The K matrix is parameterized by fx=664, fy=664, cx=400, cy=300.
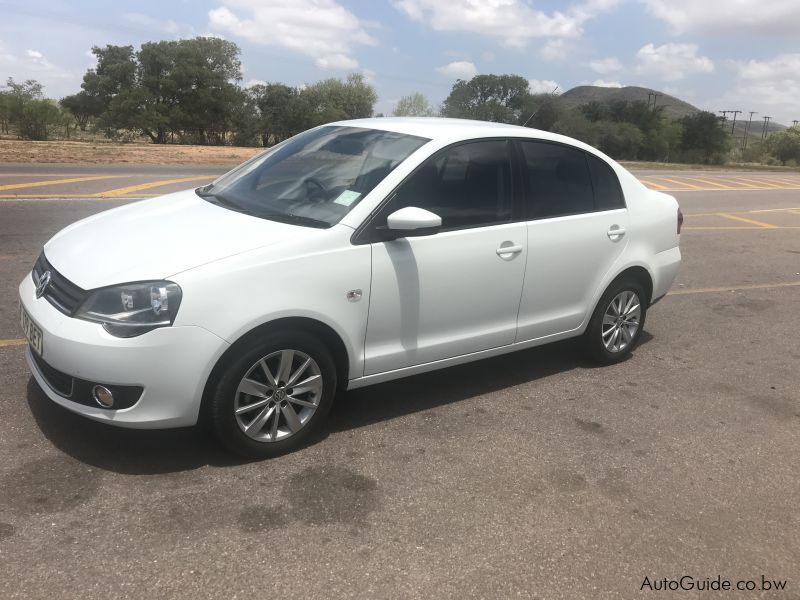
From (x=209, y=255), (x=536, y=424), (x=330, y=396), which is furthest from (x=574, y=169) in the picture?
(x=209, y=255)

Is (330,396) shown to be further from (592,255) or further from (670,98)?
(670,98)

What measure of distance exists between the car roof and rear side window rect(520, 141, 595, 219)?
0.09m

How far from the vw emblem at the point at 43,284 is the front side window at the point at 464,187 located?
177 centimetres

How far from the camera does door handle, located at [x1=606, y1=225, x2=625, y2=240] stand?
4.69 meters

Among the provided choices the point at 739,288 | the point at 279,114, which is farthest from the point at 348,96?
the point at 739,288

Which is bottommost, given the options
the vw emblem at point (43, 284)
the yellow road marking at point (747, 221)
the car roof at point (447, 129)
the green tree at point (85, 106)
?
the yellow road marking at point (747, 221)

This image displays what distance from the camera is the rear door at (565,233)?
168 inches

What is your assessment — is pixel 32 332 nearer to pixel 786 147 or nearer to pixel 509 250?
pixel 509 250

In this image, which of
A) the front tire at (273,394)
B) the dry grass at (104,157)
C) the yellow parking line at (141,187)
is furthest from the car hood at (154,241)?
the dry grass at (104,157)

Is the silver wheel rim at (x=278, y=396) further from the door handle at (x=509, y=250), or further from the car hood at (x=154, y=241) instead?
the door handle at (x=509, y=250)

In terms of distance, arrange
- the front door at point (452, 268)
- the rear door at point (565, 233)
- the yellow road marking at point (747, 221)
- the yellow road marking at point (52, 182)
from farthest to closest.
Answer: the yellow road marking at point (747, 221), the yellow road marking at point (52, 182), the rear door at point (565, 233), the front door at point (452, 268)

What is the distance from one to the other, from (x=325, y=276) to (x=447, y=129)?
4.52 ft

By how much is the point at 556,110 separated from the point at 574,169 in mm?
3531

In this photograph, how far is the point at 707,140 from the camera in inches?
2908
